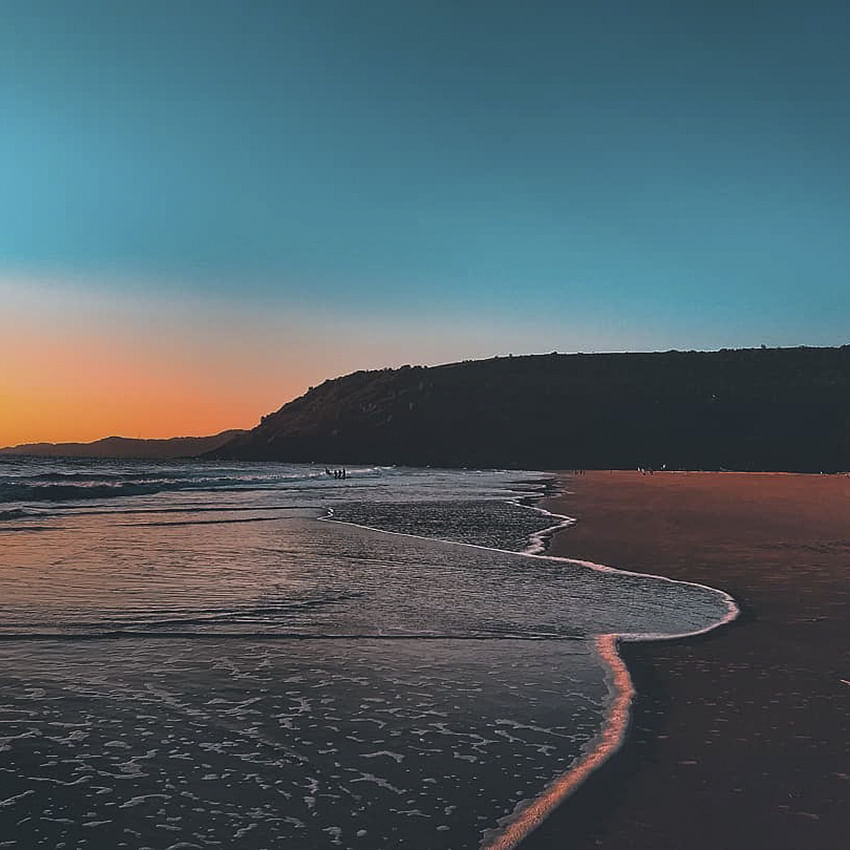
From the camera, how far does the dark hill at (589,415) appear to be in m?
136

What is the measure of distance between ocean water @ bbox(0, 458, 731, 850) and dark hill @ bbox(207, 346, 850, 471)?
112661 millimetres

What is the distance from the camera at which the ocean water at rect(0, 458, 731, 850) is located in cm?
454

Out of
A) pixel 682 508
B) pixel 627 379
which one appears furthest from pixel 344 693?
pixel 627 379

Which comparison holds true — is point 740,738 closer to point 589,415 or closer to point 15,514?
point 15,514

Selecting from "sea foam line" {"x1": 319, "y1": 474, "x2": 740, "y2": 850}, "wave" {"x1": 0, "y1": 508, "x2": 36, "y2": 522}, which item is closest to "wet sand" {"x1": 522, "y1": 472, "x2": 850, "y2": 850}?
"sea foam line" {"x1": 319, "y1": 474, "x2": 740, "y2": 850}

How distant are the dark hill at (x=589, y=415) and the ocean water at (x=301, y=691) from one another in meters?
113

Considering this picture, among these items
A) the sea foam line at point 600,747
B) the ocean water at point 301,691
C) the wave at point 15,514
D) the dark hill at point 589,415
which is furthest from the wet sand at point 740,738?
the dark hill at point 589,415

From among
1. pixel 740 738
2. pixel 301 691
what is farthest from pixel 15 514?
pixel 740 738

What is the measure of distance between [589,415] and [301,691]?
150m

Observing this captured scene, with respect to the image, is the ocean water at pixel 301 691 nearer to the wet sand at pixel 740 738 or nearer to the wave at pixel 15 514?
the wet sand at pixel 740 738

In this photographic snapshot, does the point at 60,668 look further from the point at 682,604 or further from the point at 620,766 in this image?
the point at 682,604

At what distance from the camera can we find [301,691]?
6926 mm

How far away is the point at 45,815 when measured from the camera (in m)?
4.47

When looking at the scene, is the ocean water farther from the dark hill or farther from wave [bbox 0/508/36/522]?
the dark hill
